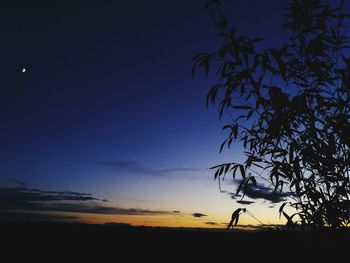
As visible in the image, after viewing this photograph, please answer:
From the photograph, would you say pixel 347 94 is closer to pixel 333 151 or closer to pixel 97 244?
pixel 333 151

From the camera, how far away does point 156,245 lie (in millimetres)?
5723

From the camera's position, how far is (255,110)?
14.2 feet

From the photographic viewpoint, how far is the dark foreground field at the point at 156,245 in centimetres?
439

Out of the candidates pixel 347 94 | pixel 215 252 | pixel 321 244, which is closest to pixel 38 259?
pixel 215 252

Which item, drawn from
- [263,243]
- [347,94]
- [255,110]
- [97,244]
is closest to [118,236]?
[97,244]

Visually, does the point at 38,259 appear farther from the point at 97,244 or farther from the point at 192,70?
the point at 192,70

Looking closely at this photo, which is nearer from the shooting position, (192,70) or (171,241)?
(192,70)

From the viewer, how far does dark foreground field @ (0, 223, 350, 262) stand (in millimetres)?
4393

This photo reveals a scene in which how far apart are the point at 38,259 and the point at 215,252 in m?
2.67

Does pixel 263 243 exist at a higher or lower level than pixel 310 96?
lower

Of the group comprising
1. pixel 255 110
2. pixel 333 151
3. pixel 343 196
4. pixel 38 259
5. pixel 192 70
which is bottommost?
pixel 38 259

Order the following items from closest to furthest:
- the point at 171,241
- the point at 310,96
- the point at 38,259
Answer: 1. the point at 310,96
2. the point at 38,259
3. the point at 171,241

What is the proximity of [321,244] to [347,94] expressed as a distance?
1.87 metres

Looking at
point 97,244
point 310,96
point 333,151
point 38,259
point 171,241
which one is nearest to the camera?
point 333,151
